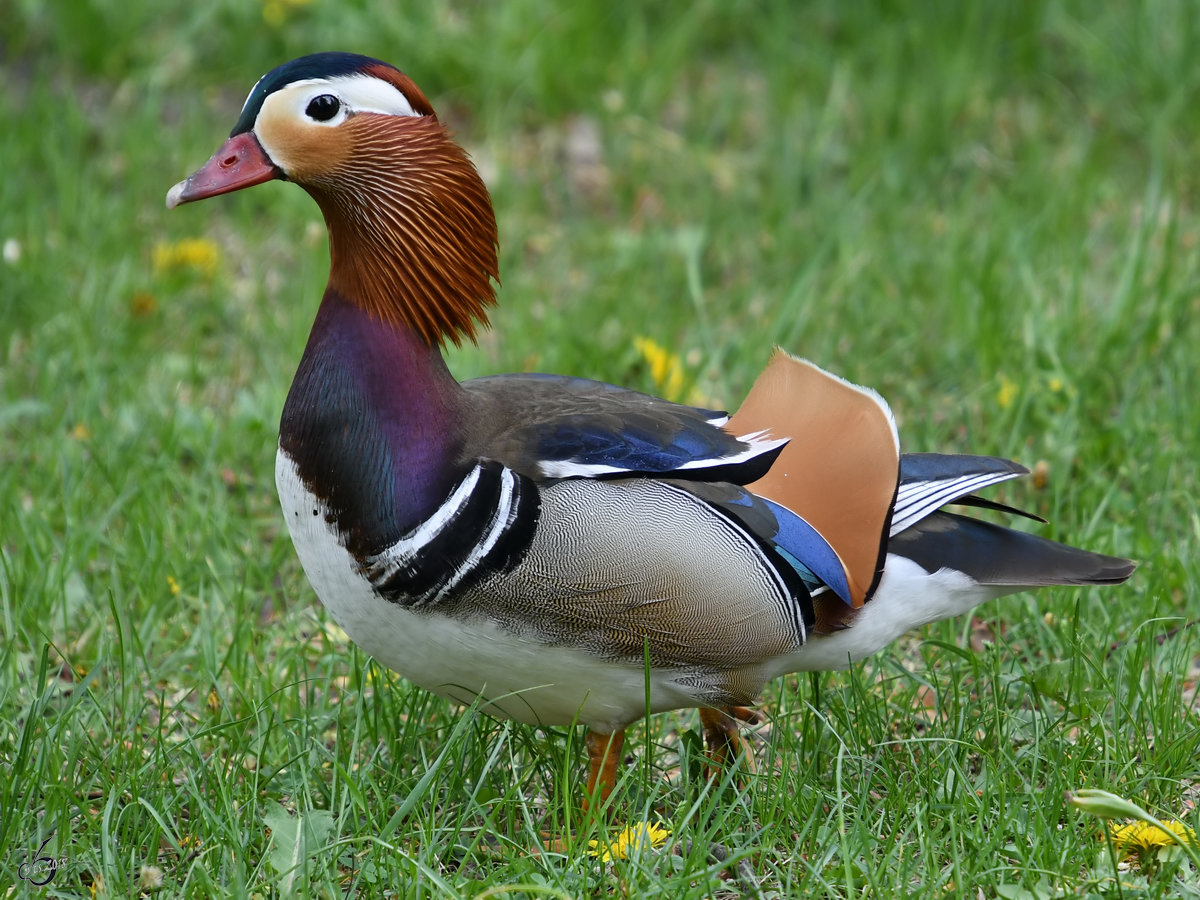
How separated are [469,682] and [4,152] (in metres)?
3.33

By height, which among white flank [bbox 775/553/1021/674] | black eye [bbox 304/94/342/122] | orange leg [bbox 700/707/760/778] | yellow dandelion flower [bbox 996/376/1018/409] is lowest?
orange leg [bbox 700/707/760/778]

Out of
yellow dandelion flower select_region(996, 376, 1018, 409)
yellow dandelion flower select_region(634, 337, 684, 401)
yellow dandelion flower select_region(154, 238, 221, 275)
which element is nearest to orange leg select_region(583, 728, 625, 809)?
yellow dandelion flower select_region(634, 337, 684, 401)

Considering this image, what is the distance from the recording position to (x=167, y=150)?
5.25 meters

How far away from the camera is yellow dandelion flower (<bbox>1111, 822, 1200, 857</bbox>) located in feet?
7.79

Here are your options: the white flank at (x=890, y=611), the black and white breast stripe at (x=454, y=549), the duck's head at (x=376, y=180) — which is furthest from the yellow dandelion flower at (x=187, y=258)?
the white flank at (x=890, y=611)

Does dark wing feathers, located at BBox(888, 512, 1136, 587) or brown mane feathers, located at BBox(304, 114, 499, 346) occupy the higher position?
brown mane feathers, located at BBox(304, 114, 499, 346)

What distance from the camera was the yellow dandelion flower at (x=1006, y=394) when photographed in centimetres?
397

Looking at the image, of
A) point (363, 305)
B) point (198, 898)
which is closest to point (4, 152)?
point (363, 305)

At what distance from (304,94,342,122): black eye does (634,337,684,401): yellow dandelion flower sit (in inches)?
69.8

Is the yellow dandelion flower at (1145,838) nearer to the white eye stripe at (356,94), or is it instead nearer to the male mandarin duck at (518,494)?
the male mandarin duck at (518,494)

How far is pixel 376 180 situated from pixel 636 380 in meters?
1.81

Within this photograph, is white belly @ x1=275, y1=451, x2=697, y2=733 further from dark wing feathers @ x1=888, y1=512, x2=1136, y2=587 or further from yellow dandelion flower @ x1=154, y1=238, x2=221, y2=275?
yellow dandelion flower @ x1=154, y1=238, x2=221, y2=275

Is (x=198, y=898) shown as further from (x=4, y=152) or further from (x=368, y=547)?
(x=4, y=152)

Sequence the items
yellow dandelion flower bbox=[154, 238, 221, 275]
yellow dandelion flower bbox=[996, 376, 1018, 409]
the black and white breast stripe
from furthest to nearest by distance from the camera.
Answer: yellow dandelion flower bbox=[154, 238, 221, 275] → yellow dandelion flower bbox=[996, 376, 1018, 409] → the black and white breast stripe
